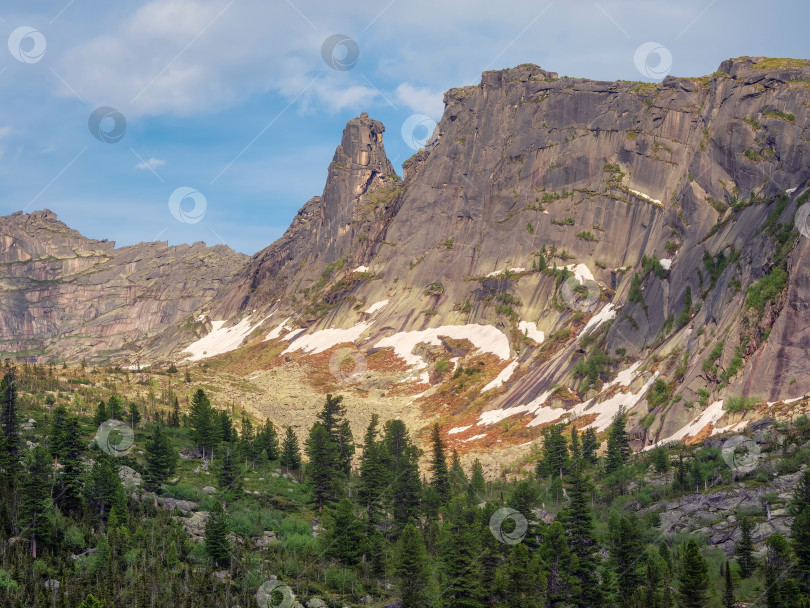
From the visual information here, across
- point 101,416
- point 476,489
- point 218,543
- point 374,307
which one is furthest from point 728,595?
point 374,307

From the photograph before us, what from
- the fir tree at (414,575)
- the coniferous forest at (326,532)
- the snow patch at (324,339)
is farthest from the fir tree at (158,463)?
the snow patch at (324,339)

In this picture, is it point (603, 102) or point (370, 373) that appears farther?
point (603, 102)

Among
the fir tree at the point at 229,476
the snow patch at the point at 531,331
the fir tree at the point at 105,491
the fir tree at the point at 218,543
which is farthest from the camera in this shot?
the snow patch at the point at 531,331

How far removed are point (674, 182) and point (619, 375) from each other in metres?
54.9

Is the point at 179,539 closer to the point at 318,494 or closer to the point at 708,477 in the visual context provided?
the point at 318,494

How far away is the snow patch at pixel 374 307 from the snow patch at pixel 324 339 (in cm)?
466

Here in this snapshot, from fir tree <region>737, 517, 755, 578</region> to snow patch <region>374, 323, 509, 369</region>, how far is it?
94438 mm

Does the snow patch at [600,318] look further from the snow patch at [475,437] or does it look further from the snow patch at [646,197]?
the snow patch at [475,437]

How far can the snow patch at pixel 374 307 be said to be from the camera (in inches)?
7333

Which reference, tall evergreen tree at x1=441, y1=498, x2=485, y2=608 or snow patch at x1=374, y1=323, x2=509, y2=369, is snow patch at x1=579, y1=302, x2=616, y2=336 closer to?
snow patch at x1=374, y1=323, x2=509, y2=369

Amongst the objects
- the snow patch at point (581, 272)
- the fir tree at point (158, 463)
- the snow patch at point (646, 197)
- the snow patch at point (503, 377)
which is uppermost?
the snow patch at point (646, 197)

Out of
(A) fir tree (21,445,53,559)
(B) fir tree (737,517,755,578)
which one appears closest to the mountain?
(B) fir tree (737,517,755,578)

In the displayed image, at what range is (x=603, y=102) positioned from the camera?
166 m

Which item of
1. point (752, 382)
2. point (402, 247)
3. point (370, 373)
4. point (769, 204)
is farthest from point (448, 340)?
point (752, 382)
